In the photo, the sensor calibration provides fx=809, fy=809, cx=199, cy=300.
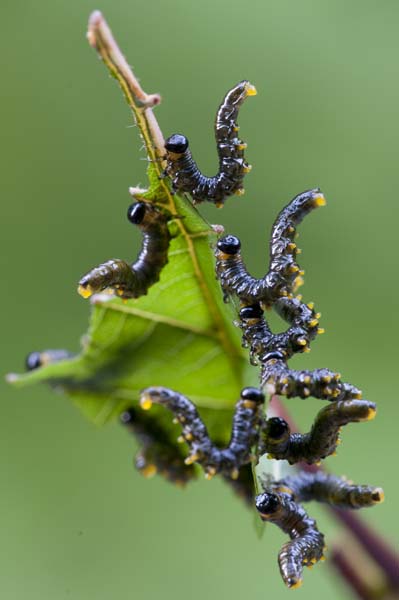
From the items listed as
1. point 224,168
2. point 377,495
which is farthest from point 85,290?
point 377,495

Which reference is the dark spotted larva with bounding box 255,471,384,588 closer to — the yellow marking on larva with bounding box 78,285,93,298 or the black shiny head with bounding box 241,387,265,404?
the black shiny head with bounding box 241,387,265,404

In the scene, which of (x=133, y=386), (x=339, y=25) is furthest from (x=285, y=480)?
(x=339, y=25)

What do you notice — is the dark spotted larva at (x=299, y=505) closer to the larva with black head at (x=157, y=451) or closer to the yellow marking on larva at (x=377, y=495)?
the yellow marking on larva at (x=377, y=495)

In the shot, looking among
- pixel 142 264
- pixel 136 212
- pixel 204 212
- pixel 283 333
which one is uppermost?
pixel 204 212

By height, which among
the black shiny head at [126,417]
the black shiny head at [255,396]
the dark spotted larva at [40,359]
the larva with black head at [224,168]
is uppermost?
the larva with black head at [224,168]

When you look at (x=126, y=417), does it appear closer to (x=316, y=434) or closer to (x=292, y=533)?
(x=292, y=533)

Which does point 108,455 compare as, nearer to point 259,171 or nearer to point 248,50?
point 259,171

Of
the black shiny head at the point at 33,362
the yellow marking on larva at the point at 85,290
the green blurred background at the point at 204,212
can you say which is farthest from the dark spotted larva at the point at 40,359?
the green blurred background at the point at 204,212
